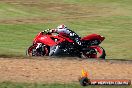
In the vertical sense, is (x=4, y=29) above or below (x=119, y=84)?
below

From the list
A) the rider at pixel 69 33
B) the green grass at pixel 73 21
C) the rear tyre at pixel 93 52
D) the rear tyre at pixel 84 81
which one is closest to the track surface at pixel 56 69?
the rear tyre at pixel 84 81

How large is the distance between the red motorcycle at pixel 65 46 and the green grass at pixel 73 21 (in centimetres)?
253

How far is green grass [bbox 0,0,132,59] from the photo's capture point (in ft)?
94.0

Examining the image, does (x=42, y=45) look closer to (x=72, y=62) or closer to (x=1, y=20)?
(x=72, y=62)

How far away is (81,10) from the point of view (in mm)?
53219

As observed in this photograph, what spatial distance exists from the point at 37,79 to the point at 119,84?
8.43ft

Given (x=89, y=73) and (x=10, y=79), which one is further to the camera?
(x=89, y=73)

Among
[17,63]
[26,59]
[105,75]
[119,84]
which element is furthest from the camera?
[26,59]

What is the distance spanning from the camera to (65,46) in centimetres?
2012

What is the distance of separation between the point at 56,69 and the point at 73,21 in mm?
29760

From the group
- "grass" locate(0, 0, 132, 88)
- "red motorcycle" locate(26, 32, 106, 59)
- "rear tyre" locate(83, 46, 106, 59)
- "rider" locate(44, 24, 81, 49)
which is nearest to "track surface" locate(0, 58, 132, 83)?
"rear tyre" locate(83, 46, 106, 59)

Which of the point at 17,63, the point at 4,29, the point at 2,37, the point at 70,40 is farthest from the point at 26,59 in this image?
the point at 4,29

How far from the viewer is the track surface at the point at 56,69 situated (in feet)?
42.7

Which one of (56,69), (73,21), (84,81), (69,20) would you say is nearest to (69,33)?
(56,69)
